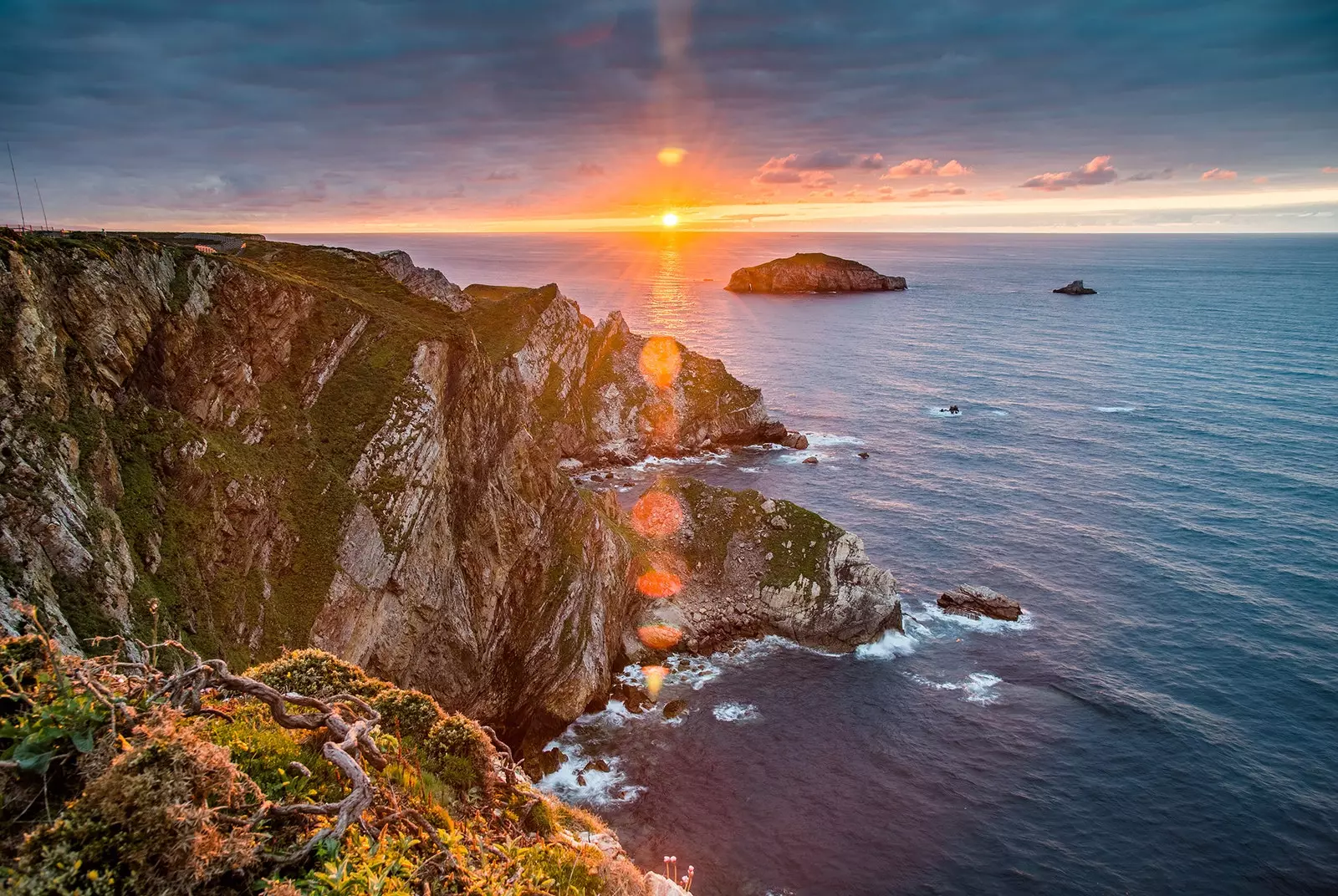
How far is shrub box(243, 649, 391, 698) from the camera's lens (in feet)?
60.6

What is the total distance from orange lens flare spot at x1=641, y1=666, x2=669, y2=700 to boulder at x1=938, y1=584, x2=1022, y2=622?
92.0 feet

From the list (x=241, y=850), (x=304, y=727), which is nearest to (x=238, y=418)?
(x=304, y=727)

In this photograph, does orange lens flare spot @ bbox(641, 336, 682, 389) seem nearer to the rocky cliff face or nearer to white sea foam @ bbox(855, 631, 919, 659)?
the rocky cliff face

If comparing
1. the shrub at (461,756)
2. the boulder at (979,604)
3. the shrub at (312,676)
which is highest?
the shrub at (312,676)

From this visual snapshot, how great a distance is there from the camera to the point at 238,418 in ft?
123

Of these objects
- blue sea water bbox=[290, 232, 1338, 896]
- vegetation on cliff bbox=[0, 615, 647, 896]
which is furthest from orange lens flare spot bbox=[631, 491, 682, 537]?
vegetation on cliff bbox=[0, 615, 647, 896]

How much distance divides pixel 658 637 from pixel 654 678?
14.4 ft

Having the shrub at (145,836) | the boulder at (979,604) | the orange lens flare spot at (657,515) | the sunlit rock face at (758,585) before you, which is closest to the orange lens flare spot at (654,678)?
the sunlit rock face at (758,585)

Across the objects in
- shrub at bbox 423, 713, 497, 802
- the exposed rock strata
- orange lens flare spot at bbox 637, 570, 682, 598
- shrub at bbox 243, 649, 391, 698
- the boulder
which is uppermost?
the exposed rock strata

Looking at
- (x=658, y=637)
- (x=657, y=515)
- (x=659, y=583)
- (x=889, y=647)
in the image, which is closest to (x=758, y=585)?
(x=659, y=583)

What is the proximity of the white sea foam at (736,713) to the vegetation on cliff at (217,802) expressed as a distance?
3748 centimetres

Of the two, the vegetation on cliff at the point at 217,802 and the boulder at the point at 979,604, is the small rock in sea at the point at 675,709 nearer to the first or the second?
the boulder at the point at 979,604

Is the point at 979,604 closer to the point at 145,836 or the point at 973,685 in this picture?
the point at 973,685

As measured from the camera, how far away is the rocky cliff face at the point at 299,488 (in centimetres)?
2703
